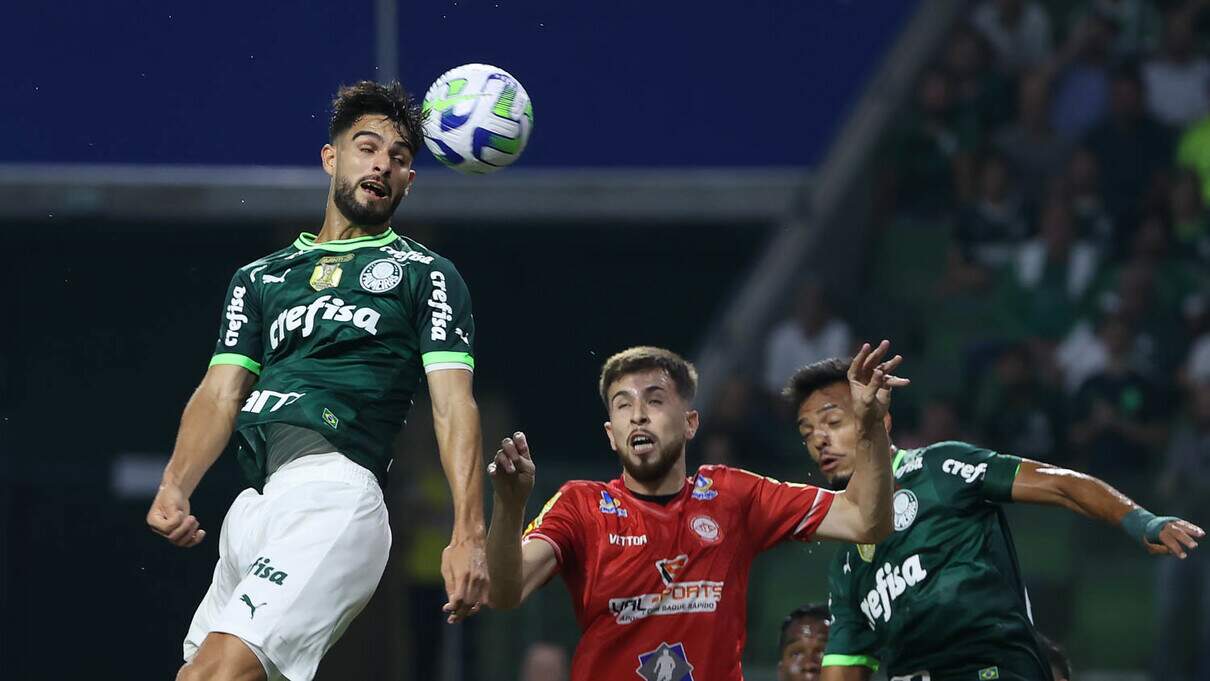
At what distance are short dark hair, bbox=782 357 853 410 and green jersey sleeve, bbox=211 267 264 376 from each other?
82.4 inches

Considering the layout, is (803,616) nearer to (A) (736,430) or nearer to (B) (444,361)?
(B) (444,361)

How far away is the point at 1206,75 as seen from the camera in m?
13.8

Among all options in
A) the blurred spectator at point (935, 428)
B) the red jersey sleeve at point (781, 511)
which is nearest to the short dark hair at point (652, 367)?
the red jersey sleeve at point (781, 511)

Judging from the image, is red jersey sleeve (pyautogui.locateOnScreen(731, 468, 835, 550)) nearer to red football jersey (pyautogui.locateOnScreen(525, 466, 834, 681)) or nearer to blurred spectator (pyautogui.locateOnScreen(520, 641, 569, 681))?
red football jersey (pyautogui.locateOnScreen(525, 466, 834, 681))

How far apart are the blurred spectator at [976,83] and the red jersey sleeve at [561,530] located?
8675 millimetres

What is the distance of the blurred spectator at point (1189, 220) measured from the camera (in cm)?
1304

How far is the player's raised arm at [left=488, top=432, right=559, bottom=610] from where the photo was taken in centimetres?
480

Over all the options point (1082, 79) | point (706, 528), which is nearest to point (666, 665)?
point (706, 528)

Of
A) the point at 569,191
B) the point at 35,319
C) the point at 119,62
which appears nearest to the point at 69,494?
the point at 35,319

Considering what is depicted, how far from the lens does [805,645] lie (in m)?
7.25

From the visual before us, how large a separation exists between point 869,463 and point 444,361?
1.47 meters

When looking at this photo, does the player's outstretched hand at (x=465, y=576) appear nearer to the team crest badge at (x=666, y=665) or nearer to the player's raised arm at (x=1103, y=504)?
the team crest badge at (x=666, y=665)

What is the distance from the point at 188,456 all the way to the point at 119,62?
7.58 meters

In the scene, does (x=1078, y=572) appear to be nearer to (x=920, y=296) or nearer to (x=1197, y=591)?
(x=1197, y=591)
